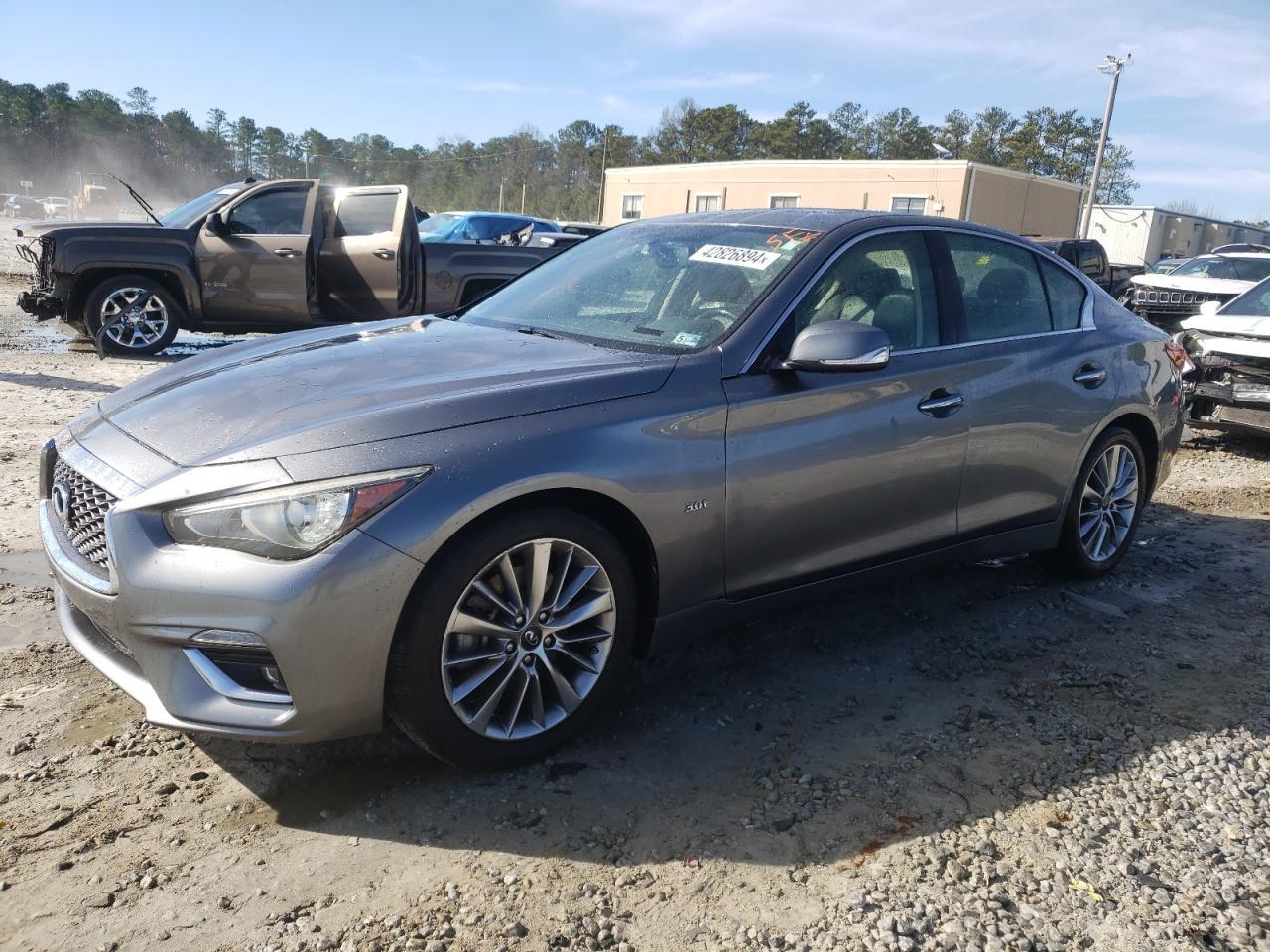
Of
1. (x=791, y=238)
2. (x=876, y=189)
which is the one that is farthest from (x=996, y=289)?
(x=876, y=189)

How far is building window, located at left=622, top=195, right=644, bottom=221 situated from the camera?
52.8 metres

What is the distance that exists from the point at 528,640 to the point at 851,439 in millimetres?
1392

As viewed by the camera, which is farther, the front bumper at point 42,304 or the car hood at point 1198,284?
the car hood at point 1198,284

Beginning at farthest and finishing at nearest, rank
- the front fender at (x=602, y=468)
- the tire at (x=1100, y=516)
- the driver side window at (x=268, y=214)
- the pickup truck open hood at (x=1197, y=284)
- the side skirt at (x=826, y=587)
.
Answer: the pickup truck open hood at (x=1197, y=284) < the driver side window at (x=268, y=214) < the tire at (x=1100, y=516) < the side skirt at (x=826, y=587) < the front fender at (x=602, y=468)

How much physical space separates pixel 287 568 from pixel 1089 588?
3.89 m

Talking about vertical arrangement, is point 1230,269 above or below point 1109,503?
above

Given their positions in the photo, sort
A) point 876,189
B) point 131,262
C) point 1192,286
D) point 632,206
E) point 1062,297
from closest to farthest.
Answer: point 1062,297
point 131,262
point 1192,286
point 876,189
point 632,206

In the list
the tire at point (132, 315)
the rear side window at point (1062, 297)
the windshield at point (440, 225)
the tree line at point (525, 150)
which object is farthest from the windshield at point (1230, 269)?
the tree line at point (525, 150)

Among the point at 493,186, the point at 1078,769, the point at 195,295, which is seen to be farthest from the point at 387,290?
the point at 493,186

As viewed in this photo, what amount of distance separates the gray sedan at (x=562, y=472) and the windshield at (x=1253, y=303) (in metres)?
5.26

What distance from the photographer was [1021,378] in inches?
162

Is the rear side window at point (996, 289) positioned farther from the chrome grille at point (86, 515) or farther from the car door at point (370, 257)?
the car door at point (370, 257)

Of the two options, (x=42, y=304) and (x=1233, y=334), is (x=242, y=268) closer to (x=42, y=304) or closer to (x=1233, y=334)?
(x=42, y=304)

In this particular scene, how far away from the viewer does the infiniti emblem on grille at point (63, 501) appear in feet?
9.49
